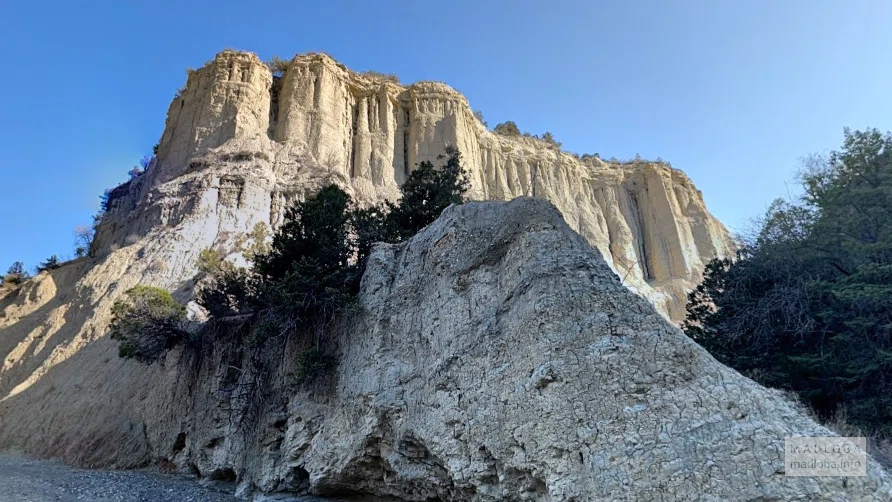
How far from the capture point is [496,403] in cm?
858

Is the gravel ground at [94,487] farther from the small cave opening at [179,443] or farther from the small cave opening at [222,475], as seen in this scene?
the small cave opening at [179,443]

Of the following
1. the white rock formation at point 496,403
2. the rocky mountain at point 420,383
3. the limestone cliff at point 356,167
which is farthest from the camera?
the limestone cliff at point 356,167

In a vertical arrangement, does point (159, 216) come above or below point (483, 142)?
below

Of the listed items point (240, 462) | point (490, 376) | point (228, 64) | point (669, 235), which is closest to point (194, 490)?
point (240, 462)

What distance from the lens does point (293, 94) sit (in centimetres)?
3522

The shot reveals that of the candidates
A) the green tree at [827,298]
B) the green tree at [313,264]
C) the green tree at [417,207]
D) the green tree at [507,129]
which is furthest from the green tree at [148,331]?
the green tree at [507,129]

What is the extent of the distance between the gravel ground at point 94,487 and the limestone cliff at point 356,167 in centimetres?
1092

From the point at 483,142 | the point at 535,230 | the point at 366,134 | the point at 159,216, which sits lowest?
the point at 535,230

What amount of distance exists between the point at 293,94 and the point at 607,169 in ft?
96.7

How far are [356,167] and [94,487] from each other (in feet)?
80.7

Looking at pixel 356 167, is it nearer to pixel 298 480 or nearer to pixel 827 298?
pixel 298 480

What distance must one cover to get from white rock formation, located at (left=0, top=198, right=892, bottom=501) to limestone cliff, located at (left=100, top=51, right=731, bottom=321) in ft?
43.7

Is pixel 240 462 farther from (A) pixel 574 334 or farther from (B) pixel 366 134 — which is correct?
(B) pixel 366 134

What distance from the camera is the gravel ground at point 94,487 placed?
12.2 metres
